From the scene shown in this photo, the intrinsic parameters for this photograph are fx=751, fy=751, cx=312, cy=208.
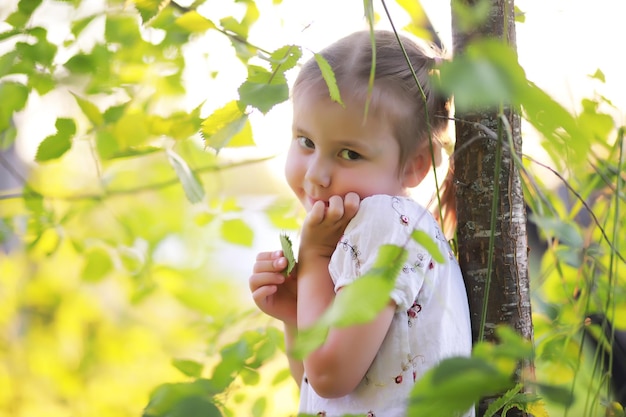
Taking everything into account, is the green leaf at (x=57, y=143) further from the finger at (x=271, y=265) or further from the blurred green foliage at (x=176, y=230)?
the finger at (x=271, y=265)

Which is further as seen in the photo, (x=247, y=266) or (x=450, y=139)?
(x=247, y=266)

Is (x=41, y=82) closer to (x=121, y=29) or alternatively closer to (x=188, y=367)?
(x=121, y=29)

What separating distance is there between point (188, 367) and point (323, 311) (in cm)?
20

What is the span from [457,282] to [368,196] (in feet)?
0.47

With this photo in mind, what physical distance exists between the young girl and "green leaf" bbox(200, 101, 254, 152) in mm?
178

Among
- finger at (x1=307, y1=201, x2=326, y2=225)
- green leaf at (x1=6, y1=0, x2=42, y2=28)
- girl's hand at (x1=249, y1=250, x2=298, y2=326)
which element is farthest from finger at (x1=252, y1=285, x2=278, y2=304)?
green leaf at (x1=6, y1=0, x2=42, y2=28)

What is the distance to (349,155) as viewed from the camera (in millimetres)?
897

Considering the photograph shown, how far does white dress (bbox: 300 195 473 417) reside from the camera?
0.82 m

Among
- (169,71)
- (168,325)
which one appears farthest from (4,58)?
(168,325)

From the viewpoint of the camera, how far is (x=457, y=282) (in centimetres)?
87

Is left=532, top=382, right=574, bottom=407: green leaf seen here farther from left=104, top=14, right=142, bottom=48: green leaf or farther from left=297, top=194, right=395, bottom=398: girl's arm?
left=104, top=14, right=142, bottom=48: green leaf

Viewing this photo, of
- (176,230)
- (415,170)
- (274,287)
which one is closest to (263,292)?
(274,287)

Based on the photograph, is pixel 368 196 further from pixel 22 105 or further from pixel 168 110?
pixel 168 110

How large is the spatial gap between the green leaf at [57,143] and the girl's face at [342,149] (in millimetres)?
276
